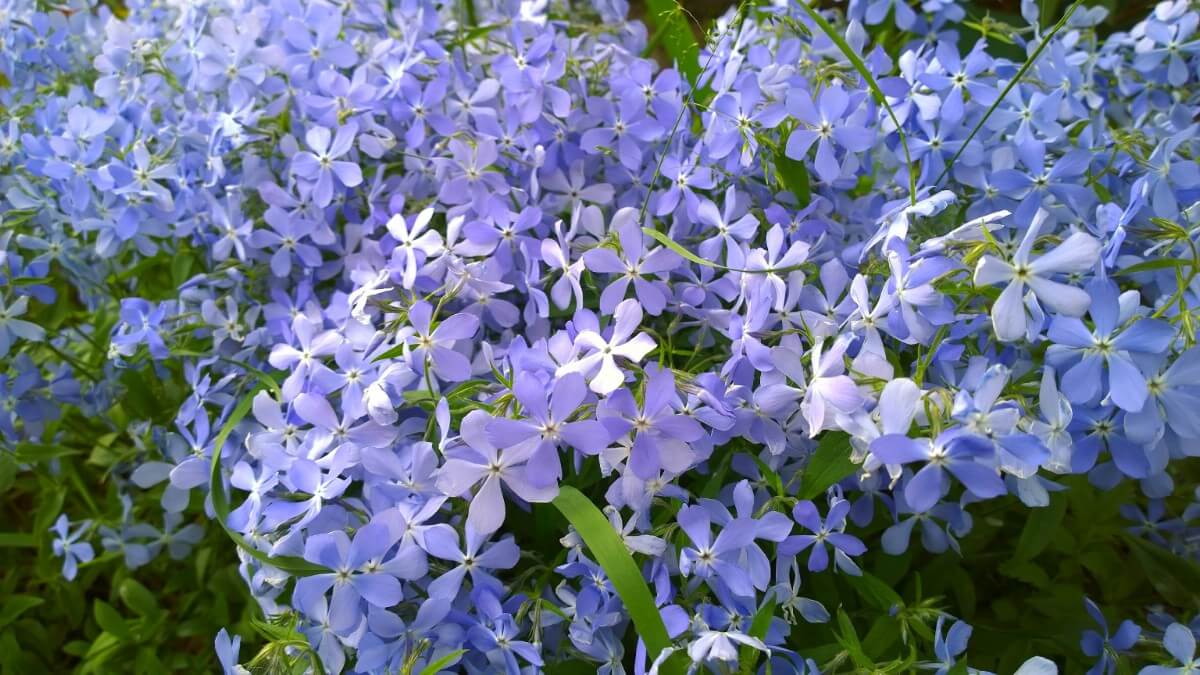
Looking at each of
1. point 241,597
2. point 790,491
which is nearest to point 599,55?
point 790,491

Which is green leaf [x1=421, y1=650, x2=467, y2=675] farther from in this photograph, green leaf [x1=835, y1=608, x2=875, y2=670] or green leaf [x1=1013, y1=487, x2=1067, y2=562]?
green leaf [x1=1013, y1=487, x2=1067, y2=562]

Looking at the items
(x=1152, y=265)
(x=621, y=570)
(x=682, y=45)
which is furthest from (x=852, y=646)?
(x=682, y=45)

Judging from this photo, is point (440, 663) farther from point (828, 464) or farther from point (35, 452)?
point (35, 452)

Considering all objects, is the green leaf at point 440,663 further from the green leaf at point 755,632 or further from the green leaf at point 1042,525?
the green leaf at point 1042,525

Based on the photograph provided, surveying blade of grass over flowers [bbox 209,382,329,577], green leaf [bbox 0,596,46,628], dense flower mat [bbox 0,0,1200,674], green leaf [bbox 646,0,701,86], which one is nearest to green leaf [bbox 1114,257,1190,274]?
dense flower mat [bbox 0,0,1200,674]

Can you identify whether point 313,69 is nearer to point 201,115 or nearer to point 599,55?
point 201,115
